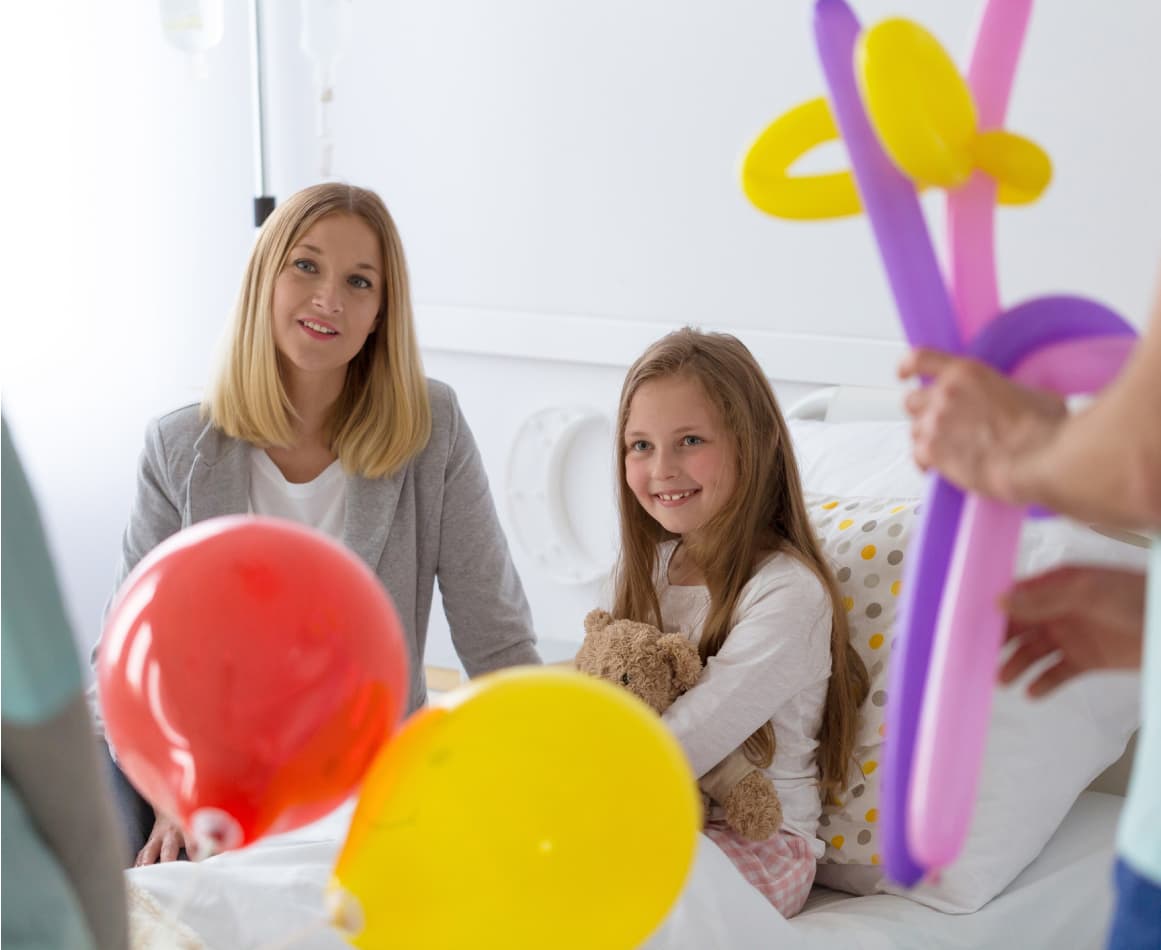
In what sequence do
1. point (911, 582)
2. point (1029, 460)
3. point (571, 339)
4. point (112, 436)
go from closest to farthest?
1. point (1029, 460)
2. point (911, 582)
3. point (571, 339)
4. point (112, 436)

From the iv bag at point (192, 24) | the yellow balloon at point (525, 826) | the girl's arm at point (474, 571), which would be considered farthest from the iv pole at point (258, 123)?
the yellow balloon at point (525, 826)

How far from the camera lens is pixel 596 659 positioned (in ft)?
5.67

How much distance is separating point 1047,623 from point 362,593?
0.50 meters

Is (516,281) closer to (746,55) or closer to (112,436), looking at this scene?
(746,55)

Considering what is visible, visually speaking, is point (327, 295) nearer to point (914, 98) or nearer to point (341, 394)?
point (341, 394)

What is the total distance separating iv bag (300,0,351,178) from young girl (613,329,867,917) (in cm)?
130

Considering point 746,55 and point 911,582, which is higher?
point 746,55

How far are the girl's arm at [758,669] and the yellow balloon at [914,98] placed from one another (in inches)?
33.7

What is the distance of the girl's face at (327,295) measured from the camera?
2.03 m

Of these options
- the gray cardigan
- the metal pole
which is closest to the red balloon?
the gray cardigan

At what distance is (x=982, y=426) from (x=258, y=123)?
259 cm

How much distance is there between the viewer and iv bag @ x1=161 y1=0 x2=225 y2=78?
8.75 ft

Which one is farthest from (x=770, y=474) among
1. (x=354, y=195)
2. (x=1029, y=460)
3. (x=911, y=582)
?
(x=1029, y=460)

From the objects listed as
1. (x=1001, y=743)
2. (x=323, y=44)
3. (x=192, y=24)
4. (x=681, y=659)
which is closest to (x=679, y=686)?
(x=681, y=659)
